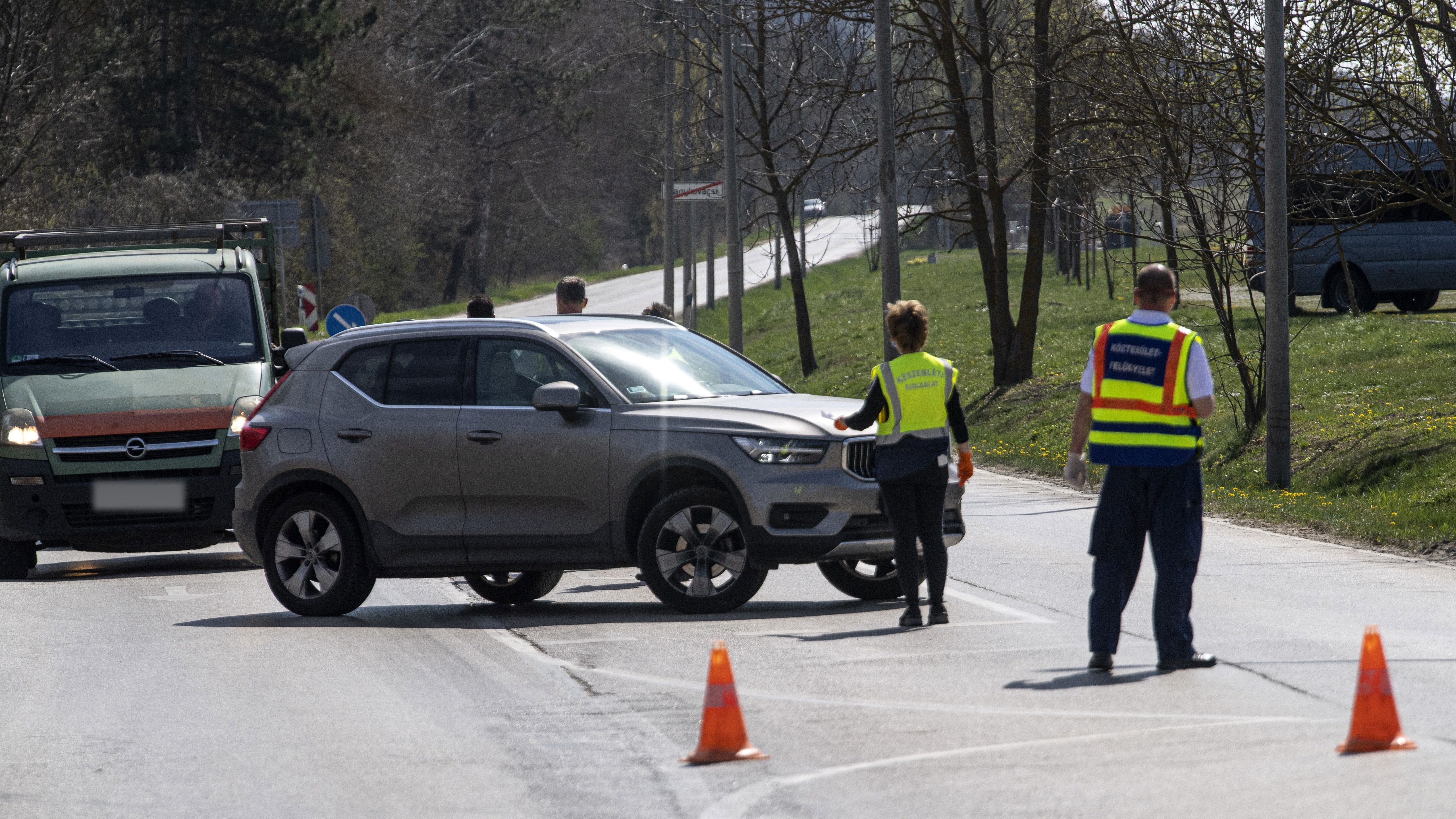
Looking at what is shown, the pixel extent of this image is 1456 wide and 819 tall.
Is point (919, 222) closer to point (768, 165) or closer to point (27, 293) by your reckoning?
point (768, 165)

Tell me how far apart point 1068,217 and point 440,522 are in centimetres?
2463

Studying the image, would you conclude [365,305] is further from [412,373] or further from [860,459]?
[860,459]

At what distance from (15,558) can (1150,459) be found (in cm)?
905

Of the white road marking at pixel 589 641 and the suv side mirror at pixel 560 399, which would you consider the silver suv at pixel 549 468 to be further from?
the white road marking at pixel 589 641

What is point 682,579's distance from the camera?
32.0ft

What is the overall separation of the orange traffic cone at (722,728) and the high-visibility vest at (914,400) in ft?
9.66

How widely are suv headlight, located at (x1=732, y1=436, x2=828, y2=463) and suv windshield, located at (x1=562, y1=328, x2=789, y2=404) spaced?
72 centimetres

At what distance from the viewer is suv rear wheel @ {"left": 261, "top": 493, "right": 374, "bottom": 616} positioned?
10297 mm

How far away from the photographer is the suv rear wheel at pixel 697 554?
958 centimetres

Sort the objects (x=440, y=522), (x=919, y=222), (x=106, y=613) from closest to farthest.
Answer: (x=440, y=522), (x=106, y=613), (x=919, y=222)

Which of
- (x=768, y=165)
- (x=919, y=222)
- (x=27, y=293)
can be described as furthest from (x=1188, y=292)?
(x=27, y=293)

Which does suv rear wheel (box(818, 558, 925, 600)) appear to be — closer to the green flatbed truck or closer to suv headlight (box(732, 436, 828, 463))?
suv headlight (box(732, 436, 828, 463))

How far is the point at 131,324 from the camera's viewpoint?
13773mm

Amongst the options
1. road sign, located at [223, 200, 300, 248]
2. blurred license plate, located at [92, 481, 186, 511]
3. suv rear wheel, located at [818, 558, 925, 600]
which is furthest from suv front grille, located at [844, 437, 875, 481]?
road sign, located at [223, 200, 300, 248]
